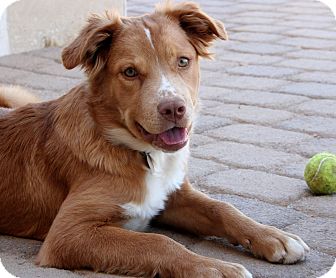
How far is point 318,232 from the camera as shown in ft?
12.5

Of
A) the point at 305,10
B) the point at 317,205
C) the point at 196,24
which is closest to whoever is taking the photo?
the point at 196,24

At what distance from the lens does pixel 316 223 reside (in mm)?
3920

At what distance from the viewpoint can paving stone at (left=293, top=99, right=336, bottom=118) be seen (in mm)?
5840

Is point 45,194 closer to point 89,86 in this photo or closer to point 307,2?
point 89,86

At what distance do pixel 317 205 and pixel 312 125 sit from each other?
1494 mm

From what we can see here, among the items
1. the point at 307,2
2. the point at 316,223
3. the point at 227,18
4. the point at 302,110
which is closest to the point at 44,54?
the point at 227,18

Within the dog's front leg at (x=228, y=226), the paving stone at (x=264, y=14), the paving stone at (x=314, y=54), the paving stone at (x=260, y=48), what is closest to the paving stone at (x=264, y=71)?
the paving stone at (x=314, y=54)

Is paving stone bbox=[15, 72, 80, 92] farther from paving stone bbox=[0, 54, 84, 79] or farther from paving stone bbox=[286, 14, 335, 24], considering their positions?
paving stone bbox=[286, 14, 335, 24]

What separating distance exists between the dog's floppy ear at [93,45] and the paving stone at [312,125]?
2043mm

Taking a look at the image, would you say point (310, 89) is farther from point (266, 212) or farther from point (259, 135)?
point (266, 212)

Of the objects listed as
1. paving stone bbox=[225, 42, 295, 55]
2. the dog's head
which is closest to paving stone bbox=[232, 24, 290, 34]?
paving stone bbox=[225, 42, 295, 55]

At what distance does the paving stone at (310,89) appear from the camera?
634 cm

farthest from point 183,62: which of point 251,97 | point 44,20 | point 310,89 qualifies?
point 44,20

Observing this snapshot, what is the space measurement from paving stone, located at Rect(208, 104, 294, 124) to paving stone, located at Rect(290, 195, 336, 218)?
155 cm
